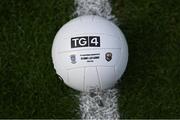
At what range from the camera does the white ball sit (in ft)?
13.4

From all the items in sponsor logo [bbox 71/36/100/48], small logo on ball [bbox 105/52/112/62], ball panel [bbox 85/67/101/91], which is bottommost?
ball panel [bbox 85/67/101/91]

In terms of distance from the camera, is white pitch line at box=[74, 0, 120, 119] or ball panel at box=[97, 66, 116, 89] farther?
white pitch line at box=[74, 0, 120, 119]

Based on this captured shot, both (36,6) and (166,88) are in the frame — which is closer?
(166,88)

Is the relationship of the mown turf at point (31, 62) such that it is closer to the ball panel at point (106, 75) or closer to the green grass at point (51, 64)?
the green grass at point (51, 64)

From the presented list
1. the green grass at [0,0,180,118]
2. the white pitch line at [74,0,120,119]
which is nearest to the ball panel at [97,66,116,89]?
the white pitch line at [74,0,120,119]

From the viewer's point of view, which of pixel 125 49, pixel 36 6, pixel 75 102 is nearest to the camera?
pixel 125 49

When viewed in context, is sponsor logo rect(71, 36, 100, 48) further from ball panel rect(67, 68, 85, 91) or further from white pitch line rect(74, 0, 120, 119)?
white pitch line rect(74, 0, 120, 119)

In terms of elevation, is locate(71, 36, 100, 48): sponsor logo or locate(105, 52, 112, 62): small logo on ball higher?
locate(71, 36, 100, 48): sponsor logo

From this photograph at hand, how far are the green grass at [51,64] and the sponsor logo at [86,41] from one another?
0.86 metres

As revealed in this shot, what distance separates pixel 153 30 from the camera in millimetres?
4984

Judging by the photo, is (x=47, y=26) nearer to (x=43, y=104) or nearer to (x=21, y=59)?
(x=21, y=59)

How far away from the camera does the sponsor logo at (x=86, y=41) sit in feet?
13.4

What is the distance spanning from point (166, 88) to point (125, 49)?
0.81 metres

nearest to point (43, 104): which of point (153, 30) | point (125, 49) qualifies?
point (125, 49)
